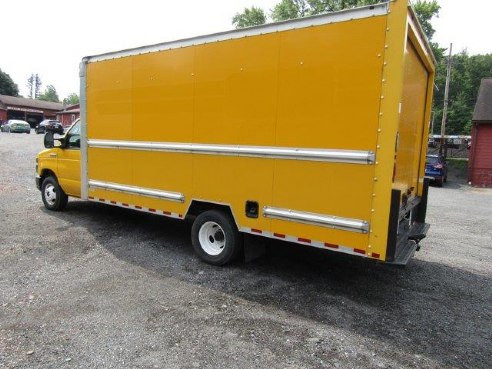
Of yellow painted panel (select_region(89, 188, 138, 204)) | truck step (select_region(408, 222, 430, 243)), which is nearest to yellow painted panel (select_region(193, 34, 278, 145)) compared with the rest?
yellow painted panel (select_region(89, 188, 138, 204))

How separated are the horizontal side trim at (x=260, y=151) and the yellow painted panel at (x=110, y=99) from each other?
28cm

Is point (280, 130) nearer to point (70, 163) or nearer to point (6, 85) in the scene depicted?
point (70, 163)

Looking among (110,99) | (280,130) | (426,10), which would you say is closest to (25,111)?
(426,10)

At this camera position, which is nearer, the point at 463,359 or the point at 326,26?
the point at 463,359

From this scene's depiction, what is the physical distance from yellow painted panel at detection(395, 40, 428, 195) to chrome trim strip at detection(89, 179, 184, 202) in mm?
3094

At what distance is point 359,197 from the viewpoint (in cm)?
422

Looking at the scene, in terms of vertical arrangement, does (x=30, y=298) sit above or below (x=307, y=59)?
below

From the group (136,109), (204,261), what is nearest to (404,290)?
(204,261)

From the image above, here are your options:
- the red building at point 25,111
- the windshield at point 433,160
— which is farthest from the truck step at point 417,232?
the red building at point 25,111

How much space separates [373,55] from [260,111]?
1489 mm

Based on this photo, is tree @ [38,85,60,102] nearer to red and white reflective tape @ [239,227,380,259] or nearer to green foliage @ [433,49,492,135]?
green foliage @ [433,49,492,135]

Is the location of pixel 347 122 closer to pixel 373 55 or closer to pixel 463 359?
pixel 373 55

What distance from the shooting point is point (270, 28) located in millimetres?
4785

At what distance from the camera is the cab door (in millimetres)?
7852
